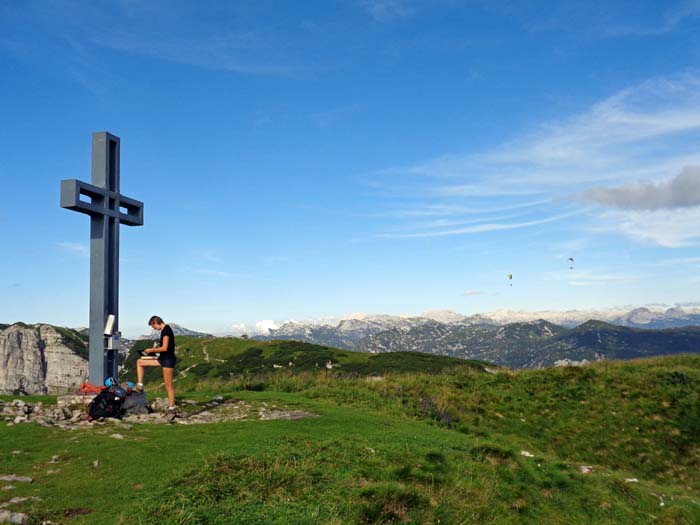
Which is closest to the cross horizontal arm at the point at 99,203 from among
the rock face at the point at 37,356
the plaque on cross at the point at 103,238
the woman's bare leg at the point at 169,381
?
the plaque on cross at the point at 103,238

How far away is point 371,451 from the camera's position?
13.2 m

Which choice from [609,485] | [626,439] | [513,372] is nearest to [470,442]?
[609,485]

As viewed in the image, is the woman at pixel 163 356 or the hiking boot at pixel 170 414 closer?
the hiking boot at pixel 170 414

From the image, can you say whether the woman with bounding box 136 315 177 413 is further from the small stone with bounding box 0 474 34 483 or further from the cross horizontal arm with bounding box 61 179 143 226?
the small stone with bounding box 0 474 34 483

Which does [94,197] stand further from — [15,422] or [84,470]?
[84,470]

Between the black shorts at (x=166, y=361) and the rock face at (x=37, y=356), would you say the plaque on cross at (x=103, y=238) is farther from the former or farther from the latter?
the rock face at (x=37, y=356)

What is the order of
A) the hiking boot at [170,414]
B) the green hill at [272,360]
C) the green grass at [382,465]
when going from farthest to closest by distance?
the green hill at [272,360], the hiking boot at [170,414], the green grass at [382,465]

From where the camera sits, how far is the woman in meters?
16.7

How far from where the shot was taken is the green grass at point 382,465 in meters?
9.37

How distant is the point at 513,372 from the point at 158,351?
21.2 meters

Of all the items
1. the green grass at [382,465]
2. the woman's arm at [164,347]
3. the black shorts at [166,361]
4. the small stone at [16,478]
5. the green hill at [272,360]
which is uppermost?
the woman's arm at [164,347]

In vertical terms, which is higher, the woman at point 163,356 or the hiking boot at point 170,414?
the woman at point 163,356

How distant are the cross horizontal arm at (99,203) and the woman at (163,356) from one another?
479 cm

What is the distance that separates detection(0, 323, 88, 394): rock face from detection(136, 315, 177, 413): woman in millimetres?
163197
